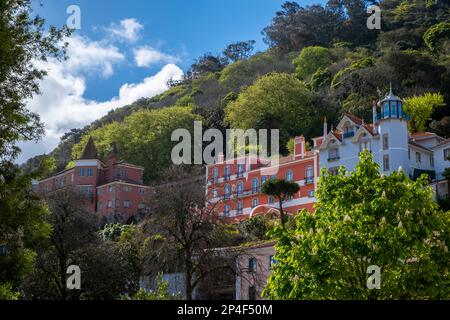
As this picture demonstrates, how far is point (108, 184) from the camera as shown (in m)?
83.6

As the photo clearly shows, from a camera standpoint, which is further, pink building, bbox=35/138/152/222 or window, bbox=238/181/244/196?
pink building, bbox=35/138/152/222

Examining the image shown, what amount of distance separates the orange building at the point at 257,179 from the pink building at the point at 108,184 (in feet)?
40.3

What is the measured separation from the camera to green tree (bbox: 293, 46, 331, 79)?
406 ft

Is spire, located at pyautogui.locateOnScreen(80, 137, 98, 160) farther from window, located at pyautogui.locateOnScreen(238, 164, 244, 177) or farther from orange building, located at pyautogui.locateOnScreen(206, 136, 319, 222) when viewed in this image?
window, located at pyautogui.locateOnScreen(238, 164, 244, 177)

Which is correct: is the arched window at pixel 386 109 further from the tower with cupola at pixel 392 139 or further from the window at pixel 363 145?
the window at pixel 363 145

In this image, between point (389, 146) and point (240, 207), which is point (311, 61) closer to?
point (240, 207)

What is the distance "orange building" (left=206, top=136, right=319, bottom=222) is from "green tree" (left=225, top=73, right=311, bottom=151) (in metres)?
15.2

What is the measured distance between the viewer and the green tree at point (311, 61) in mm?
123700

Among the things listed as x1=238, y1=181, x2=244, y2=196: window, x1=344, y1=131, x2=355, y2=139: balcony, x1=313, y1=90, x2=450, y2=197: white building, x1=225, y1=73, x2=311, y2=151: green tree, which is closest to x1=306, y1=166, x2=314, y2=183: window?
x1=313, y1=90, x2=450, y2=197: white building

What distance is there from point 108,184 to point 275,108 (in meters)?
25.0

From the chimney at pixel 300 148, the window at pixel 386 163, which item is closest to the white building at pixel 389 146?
the window at pixel 386 163

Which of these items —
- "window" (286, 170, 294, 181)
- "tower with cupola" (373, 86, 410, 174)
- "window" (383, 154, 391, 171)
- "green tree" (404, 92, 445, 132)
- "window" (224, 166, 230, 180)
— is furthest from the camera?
"green tree" (404, 92, 445, 132)
